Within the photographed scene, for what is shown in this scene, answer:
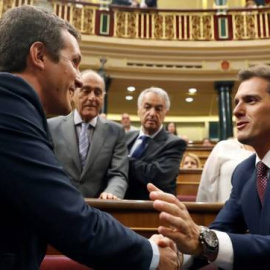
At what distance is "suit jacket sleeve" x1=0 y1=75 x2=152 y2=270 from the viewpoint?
83cm

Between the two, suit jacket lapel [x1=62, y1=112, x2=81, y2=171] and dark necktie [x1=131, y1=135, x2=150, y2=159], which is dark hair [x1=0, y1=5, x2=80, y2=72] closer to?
suit jacket lapel [x1=62, y1=112, x2=81, y2=171]

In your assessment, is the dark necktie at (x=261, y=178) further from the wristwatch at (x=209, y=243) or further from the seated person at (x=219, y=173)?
the seated person at (x=219, y=173)

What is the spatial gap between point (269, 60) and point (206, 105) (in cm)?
262

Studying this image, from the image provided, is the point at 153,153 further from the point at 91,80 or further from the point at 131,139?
the point at 91,80

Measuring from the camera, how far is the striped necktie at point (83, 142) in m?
2.06

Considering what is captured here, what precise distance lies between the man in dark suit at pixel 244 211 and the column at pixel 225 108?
6.58 metres

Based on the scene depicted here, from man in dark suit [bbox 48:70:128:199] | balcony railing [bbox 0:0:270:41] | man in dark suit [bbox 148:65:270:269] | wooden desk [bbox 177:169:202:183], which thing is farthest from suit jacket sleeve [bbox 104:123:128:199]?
balcony railing [bbox 0:0:270:41]

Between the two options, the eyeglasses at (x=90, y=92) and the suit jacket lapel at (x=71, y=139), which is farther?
the eyeglasses at (x=90, y=92)

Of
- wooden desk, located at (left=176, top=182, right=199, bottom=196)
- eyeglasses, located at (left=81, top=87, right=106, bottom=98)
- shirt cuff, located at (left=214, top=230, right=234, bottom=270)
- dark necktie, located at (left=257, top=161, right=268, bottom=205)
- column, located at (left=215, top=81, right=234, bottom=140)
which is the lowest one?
shirt cuff, located at (left=214, top=230, right=234, bottom=270)

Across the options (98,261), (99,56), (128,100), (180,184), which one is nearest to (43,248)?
(98,261)

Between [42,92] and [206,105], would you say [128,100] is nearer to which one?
[206,105]

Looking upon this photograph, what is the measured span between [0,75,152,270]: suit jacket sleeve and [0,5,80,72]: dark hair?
180 mm

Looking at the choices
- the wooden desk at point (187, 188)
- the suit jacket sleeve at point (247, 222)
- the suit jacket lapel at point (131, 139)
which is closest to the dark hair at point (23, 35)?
the suit jacket sleeve at point (247, 222)

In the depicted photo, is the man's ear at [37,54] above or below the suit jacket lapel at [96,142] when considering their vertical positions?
above
